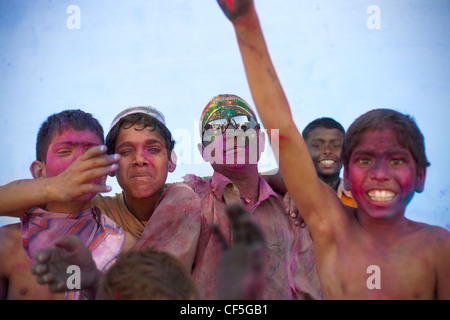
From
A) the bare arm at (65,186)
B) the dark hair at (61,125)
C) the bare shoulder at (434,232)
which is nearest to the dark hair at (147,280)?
the bare arm at (65,186)

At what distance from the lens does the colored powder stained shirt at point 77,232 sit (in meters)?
2.37

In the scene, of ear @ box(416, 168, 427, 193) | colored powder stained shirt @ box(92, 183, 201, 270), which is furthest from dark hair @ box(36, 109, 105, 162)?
ear @ box(416, 168, 427, 193)

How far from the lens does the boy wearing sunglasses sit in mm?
2658

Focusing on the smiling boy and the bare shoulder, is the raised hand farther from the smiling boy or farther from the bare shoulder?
the bare shoulder

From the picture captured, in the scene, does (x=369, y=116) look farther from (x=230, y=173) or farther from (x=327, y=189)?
(x=230, y=173)

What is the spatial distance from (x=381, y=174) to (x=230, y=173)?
4.13 feet

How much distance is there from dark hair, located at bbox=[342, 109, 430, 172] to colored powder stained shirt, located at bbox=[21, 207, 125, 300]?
4.43 feet

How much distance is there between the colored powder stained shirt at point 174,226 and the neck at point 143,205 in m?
0.07

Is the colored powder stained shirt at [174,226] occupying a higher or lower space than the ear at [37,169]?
lower

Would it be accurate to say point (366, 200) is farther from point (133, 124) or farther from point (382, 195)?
point (133, 124)

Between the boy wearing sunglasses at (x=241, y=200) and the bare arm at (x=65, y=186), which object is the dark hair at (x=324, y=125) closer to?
the boy wearing sunglasses at (x=241, y=200)
